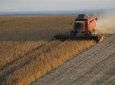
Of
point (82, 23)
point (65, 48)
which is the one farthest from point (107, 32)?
point (65, 48)

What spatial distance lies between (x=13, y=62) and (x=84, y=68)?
12.3 feet

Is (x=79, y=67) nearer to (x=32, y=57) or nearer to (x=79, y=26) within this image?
(x=32, y=57)

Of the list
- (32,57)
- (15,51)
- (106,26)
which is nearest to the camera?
(32,57)

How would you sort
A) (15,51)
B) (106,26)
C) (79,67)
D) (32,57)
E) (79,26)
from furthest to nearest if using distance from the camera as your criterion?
(106,26) < (79,26) < (15,51) < (32,57) < (79,67)

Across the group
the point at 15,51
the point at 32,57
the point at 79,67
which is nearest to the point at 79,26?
the point at 15,51

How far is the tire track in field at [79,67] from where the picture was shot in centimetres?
1470

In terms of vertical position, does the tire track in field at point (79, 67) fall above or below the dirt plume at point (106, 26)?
above

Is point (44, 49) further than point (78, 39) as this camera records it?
No

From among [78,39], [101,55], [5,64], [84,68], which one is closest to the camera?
[84,68]

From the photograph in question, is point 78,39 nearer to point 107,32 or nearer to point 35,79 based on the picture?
point 107,32

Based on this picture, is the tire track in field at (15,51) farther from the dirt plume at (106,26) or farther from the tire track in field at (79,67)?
the dirt plume at (106,26)

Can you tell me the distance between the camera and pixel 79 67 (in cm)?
1681

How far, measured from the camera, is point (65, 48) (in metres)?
21.3

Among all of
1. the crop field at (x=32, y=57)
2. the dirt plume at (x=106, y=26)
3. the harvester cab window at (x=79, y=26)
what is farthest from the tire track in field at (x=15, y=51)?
the dirt plume at (x=106, y=26)
